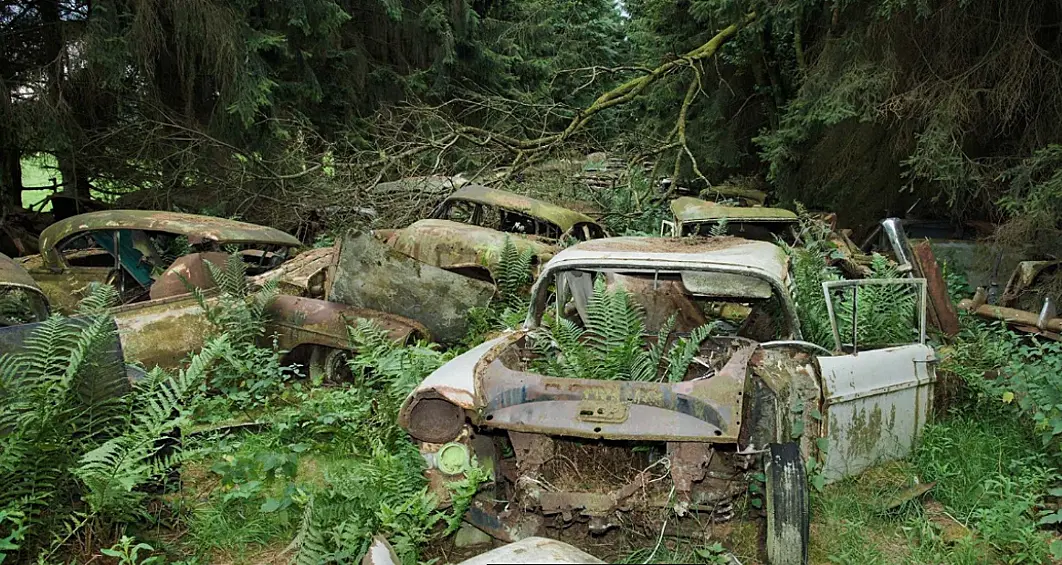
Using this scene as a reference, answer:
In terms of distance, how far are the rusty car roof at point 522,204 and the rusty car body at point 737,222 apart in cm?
109

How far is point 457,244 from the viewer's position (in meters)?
7.24

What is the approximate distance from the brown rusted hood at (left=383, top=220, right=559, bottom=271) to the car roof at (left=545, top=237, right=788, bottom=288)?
238 centimetres

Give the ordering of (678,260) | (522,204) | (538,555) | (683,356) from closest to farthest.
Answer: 1. (538,555)
2. (683,356)
3. (678,260)
4. (522,204)

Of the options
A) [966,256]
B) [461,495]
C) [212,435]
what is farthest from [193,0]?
[966,256]

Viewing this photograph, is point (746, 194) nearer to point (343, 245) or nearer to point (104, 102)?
point (343, 245)

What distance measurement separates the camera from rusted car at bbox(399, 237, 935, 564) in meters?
3.06

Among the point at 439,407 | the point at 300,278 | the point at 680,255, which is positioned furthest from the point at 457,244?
the point at 439,407

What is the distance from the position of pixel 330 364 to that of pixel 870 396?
13.2 ft

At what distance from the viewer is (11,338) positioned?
359 centimetres

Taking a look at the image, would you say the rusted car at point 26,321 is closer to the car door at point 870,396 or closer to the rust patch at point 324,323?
the rust patch at point 324,323

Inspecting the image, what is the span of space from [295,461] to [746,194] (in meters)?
9.03

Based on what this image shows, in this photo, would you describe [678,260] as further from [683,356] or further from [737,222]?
[737,222]

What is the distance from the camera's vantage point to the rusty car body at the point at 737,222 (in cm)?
773

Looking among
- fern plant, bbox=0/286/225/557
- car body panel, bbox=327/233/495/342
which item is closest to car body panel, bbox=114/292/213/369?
car body panel, bbox=327/233/495/342
